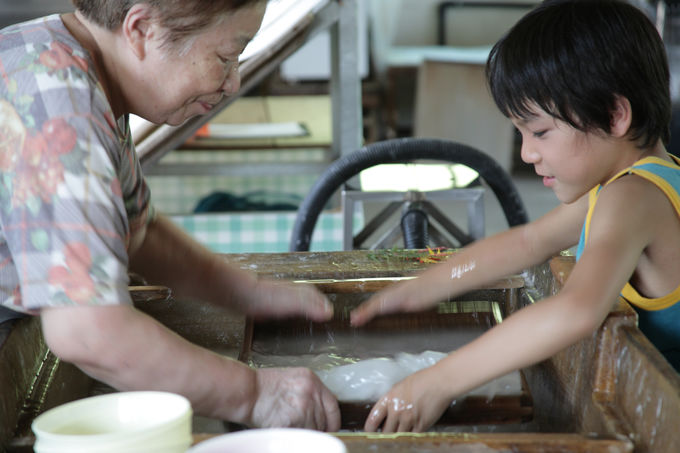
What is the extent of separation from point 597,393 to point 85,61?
784mm

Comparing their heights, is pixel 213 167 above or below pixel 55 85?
below

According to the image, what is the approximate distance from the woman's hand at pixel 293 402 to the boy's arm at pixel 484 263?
0.34 m

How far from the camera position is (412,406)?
3.16ft

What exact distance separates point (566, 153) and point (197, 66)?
621 millimetres

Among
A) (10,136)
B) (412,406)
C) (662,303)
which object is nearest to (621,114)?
(662,303)

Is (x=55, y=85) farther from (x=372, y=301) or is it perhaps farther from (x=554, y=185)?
(x=554, y=185)

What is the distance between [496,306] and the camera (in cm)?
136

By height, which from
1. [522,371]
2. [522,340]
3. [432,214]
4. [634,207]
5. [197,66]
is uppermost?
[197,66]

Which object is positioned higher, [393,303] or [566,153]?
[566,153]

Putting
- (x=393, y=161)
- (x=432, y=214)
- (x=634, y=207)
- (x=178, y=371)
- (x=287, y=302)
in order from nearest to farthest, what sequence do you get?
(x=178, y=371), (x=634, y=207), (x=287, y=302), (x=393, y=161), (x=432, y=214)

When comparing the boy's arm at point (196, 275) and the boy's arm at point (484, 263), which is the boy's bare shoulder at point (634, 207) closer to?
the boy's arm at point (484, 263)

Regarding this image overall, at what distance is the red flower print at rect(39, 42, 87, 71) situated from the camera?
85 centimetres

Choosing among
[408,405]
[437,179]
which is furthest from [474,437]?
[437,179]

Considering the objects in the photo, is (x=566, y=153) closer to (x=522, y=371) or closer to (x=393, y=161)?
(x=522, y=371)
